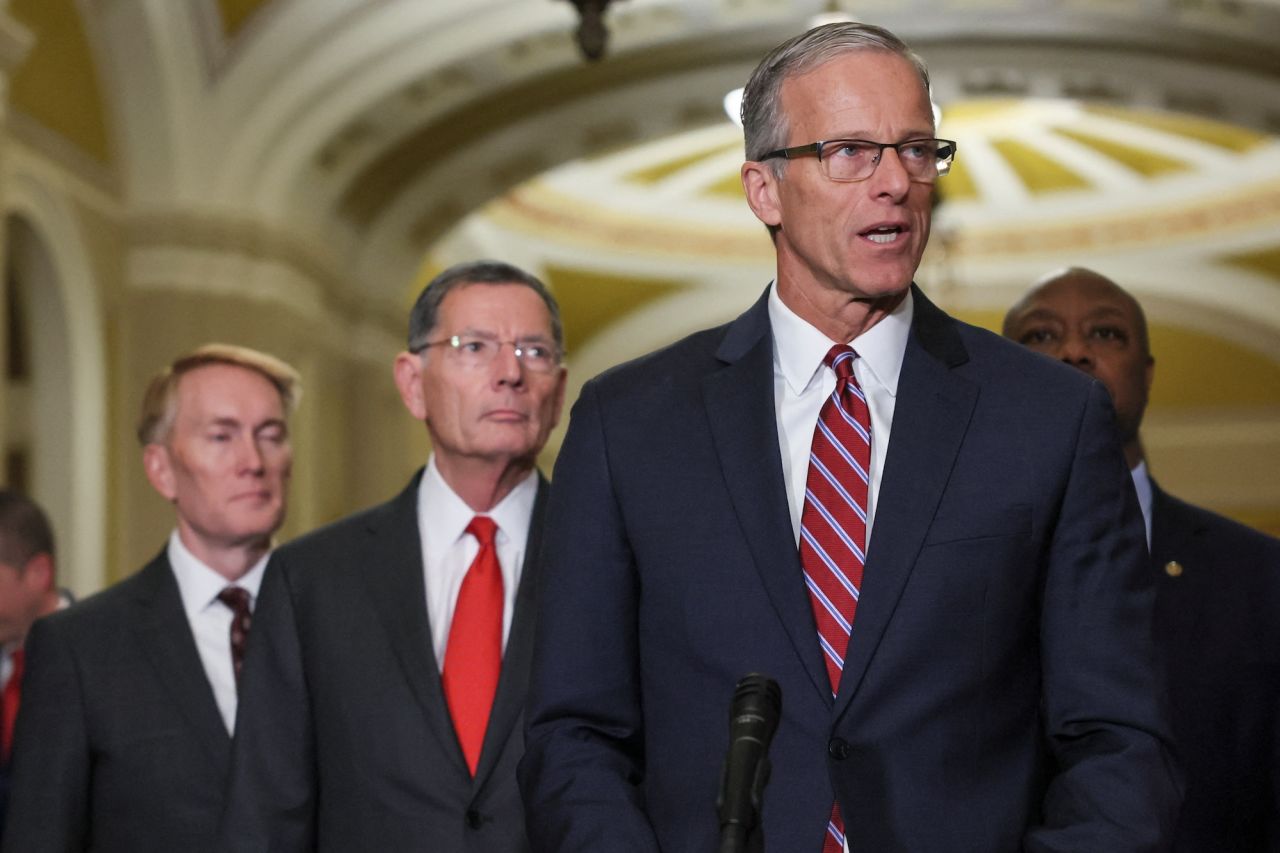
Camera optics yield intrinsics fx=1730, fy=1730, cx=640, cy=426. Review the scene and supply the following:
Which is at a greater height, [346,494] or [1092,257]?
[1092,257]

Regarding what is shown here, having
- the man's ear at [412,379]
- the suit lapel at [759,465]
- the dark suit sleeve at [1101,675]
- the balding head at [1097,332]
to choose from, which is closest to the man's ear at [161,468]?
the man's ear at [412,379]

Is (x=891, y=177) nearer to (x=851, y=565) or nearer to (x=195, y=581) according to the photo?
(x=851, y=565)

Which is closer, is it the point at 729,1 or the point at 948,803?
the point at 948,803

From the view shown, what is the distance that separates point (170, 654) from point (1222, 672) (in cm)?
193

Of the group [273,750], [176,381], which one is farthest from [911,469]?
[176,381]

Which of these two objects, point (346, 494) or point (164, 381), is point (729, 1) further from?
point (164, 381)

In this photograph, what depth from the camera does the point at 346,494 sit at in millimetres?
11875

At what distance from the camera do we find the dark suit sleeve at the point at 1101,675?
5.75ft

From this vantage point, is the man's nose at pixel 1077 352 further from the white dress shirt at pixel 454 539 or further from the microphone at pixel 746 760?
the microphone at pixel 746 760

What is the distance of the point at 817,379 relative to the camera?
6.58ft

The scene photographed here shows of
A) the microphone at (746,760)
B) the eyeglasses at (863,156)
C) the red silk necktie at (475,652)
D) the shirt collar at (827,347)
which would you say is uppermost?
the eyeglasses at (863,156)

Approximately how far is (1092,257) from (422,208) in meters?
8.74

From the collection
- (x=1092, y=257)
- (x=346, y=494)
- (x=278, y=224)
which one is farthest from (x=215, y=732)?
(x=1092, y=257)

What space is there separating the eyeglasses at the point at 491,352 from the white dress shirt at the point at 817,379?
3.59 ft
